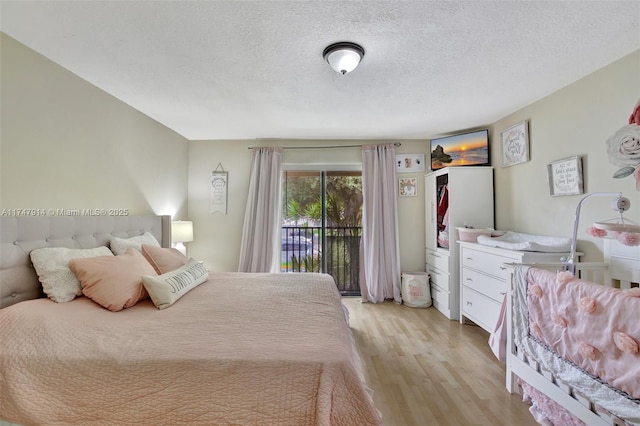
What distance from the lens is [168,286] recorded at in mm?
1762

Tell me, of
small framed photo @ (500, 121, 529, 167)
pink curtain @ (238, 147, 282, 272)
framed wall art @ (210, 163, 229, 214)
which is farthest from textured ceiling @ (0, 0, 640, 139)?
framed wall art @ (210, 163, 229, 214)

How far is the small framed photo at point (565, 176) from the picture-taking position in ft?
7.27

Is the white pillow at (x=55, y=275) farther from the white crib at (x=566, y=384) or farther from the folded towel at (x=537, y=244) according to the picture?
the folded towel at (x=537, y=244)

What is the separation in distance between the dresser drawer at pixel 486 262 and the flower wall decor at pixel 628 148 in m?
1.22

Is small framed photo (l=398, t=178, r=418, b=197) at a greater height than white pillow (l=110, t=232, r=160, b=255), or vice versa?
small framed photo (l=398, t=178, r=418, b=197)

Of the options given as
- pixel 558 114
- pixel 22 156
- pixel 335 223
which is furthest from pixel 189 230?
pixel 558 114

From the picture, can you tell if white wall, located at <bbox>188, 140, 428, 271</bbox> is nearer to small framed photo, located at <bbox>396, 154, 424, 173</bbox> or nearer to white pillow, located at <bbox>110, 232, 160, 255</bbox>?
small framed photo, located at <bbox>396, 154, 424, 173</bbox>

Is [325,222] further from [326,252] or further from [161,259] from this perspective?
[161,259]

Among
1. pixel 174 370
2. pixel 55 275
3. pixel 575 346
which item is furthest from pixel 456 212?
pixel 55 275

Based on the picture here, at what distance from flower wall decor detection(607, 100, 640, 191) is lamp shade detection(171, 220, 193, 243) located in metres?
3.63

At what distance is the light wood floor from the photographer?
166 cm

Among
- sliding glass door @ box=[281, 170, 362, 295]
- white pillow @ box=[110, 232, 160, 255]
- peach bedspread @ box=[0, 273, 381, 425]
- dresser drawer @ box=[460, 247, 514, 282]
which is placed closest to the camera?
peach bedspread @ box=[0, 273, 381, 425]

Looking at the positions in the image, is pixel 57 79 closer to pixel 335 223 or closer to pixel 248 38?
pixel 248 38

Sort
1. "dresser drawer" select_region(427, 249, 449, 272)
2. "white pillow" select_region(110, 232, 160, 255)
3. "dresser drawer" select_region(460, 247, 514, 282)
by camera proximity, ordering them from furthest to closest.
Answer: "dresser drawer" select_region(427, 249, 449, 272), "dresser drawer" select_region(460, 247, 514, 282), "white pillow" select_region(110, 232, 160, 255)
